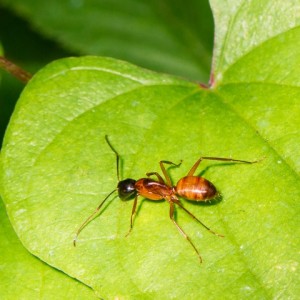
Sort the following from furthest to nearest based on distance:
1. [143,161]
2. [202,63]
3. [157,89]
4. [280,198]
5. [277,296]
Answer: [202,63] < [157,89] < [143,161] < [280,198] < [277,296]

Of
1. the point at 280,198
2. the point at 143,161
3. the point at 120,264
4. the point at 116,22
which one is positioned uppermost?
the point at 280,198

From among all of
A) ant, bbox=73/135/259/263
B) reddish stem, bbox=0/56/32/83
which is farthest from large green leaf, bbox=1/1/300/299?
reddish stem, bbox=0/56/32/83

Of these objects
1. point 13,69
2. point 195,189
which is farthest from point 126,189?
point 13,69

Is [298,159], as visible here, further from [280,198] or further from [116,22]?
[116,22]

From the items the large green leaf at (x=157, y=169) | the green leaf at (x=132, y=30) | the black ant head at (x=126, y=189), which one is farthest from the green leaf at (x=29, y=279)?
the green leaf at (x=132, y=30)

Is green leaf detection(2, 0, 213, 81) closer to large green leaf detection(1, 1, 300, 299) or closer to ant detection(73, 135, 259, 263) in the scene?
large green leaf detection(1, 1, 300, 299)

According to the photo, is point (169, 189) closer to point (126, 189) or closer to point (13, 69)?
point (126, 189)

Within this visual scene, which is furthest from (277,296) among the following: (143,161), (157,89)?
(157,89)
